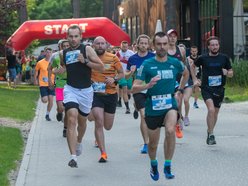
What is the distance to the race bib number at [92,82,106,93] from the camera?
38.1 feet

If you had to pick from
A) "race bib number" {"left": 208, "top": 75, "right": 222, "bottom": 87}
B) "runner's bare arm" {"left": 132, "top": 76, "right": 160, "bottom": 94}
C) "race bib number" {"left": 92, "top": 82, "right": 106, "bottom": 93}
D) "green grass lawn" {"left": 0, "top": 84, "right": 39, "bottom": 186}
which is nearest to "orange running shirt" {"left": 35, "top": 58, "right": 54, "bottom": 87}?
"green grass lawn" {"left": 0, "top": 84, "right": 39, "bottom": 186}

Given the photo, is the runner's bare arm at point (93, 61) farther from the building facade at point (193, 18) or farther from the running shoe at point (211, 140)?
the building facade at point (193, 18)

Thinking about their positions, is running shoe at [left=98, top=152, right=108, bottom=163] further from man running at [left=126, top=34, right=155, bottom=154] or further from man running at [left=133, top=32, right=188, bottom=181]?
man running at [left=133, top=32, right=188, bottom=181]

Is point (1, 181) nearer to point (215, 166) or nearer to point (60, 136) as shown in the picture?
point (215, 166)

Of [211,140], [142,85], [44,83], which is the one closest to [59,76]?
[44,83]

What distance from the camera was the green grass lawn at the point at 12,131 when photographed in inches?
420

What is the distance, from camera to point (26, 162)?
11164 mm

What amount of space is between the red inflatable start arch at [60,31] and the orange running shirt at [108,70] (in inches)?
767

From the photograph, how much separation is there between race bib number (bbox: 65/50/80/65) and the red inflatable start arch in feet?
68.2

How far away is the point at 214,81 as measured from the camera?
1272cm

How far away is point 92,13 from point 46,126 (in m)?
77.2

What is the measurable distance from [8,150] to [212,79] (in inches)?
137

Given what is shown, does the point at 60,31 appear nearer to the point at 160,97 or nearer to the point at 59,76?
the point at 59,76

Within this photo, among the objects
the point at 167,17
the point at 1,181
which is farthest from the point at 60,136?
the point at 167,17
